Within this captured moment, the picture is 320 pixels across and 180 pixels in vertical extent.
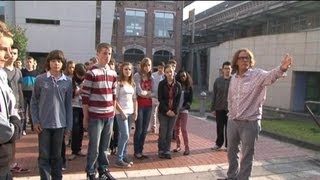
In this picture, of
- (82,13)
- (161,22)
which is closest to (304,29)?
(82,13)

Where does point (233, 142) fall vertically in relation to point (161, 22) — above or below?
below

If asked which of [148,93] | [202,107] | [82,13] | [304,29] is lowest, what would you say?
[202,107]

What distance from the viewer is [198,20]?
190 feet

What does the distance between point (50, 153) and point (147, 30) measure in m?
45.0

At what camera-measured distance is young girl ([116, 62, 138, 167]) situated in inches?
283

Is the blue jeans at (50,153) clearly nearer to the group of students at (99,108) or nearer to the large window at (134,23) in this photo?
the group of students at (99,108)

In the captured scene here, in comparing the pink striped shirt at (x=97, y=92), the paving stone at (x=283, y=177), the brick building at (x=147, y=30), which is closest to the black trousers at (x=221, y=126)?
the paving stone at (x=283, y=177)

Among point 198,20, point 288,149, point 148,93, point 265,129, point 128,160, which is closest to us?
point 128,160

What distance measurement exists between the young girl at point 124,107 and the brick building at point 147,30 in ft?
134

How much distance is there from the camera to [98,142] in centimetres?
616

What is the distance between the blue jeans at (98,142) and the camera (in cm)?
609

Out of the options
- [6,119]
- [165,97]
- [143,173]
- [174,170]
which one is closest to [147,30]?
[165,97]

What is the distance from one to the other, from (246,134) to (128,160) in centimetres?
260

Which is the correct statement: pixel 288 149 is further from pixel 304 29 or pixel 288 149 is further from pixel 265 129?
pixel 304 29
